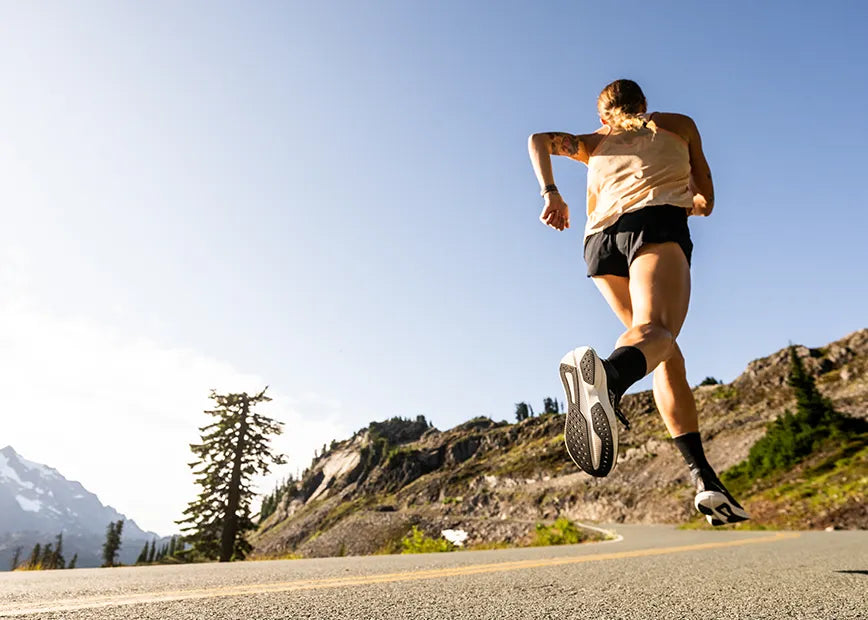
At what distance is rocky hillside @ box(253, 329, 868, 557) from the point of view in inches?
1228

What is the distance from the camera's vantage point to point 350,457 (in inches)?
4375

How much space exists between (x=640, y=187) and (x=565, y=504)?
4157cm

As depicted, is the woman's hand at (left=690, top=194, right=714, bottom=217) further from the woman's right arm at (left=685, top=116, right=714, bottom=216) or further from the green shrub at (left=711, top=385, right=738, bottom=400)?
the green shrub at (left=711, top=385, right=738, bottom=400)

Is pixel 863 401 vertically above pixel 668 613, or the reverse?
pixel 863 401

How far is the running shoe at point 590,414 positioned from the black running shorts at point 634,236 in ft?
1.98

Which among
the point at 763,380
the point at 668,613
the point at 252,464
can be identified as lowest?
the point at 668,613

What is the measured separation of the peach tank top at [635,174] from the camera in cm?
229

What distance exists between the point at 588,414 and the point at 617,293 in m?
0.88

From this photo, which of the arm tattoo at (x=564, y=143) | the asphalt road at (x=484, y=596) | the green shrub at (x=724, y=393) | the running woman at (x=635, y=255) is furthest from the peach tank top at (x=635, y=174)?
the green shrub at (x=724, y=393)

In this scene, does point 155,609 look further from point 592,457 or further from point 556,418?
point 556,418

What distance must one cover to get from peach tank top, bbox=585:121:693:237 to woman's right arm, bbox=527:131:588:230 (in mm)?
111

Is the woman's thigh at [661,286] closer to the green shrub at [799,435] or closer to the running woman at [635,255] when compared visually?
the running woman at [635,255]

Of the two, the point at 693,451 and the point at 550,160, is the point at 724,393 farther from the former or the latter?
the point at 550,160

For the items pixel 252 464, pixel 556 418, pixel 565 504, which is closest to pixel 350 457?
pixel 556 418
